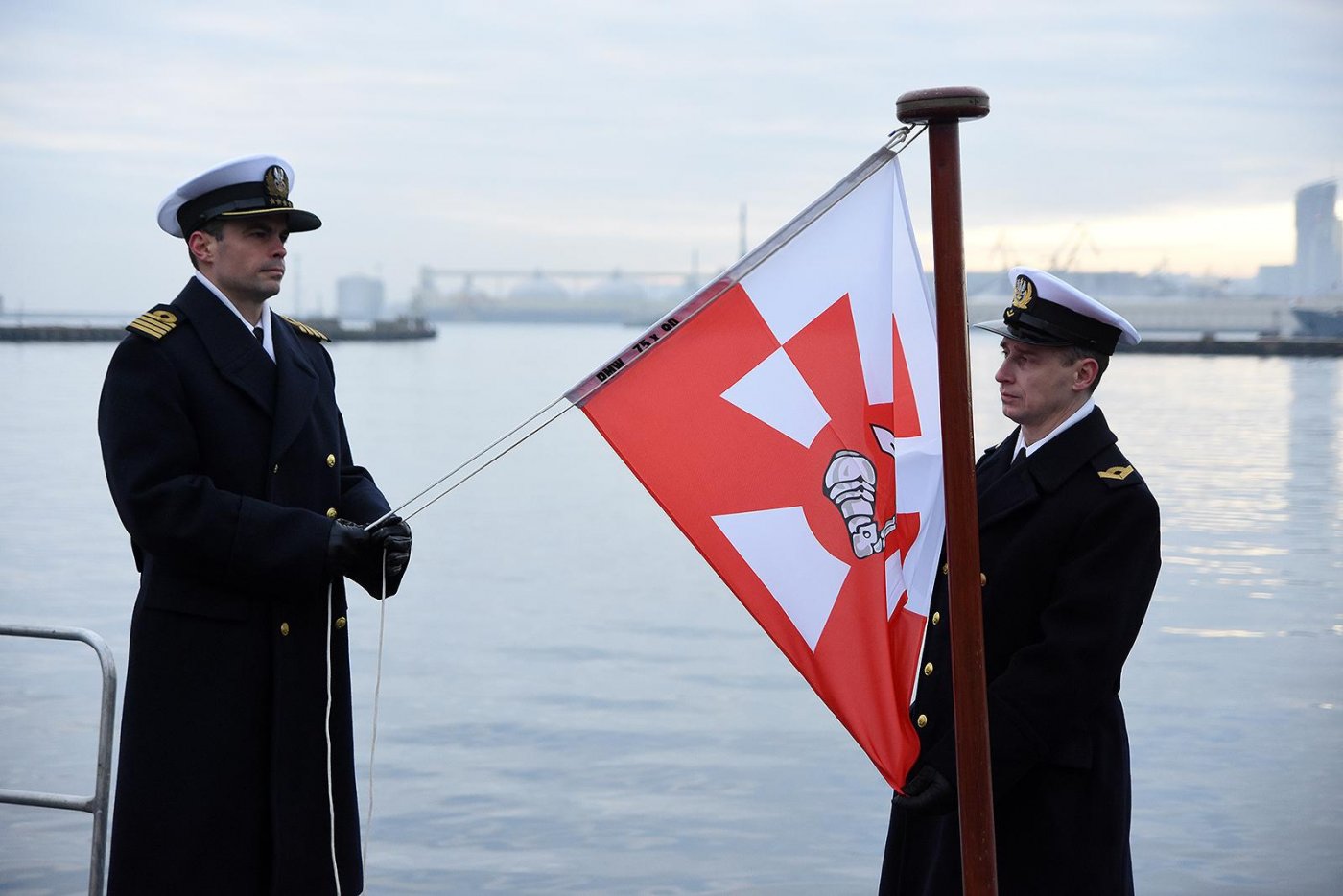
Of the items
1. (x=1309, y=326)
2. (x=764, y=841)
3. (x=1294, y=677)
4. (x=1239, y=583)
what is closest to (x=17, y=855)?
(x=764, y=841)

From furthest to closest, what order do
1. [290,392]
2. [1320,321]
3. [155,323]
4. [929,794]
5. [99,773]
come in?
[1320,321] → [99,773] → [290,392] → [155,323] → [929,794]

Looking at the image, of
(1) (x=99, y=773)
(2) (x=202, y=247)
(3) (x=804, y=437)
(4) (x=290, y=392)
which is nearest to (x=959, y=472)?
(3) (x=804, y=437)

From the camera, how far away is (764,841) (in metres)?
6.35

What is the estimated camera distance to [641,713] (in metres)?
8.48

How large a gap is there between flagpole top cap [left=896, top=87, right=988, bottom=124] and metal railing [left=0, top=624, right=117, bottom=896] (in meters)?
2.51

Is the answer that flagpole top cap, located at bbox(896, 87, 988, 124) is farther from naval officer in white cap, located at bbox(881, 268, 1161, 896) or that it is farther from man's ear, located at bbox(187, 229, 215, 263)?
man's ear, located at bbox(187, 229, 215, 263)

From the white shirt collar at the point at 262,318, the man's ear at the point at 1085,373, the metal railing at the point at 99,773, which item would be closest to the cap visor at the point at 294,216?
the white shirt collar at the point at 262,318

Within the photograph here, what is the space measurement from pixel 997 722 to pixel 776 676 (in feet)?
21.7

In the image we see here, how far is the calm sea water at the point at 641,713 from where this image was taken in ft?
20.0

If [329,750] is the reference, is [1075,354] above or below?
above

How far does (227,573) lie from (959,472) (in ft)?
5.38

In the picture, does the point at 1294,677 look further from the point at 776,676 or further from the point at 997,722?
the point at 997,722

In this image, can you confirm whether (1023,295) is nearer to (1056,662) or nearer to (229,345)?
(1056,662)

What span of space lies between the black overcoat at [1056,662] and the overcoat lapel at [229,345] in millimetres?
1609
